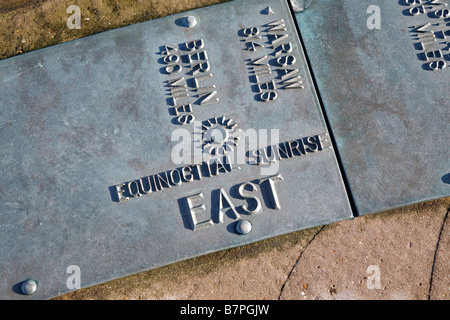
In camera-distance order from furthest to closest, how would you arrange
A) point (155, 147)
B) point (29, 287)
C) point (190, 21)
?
point (190, 21), point (155, 147), point (29, 287)

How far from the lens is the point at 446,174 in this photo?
9.33 feet

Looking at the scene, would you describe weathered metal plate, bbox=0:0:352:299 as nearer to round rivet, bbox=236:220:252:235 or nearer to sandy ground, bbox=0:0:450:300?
round rivet, bbox=236:220:252:235

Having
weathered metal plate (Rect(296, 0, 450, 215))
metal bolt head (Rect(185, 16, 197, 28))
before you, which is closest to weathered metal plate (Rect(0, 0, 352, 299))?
metal bolt head (Rect(185, 16, 197, 28))

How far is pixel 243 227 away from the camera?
9.03 feet

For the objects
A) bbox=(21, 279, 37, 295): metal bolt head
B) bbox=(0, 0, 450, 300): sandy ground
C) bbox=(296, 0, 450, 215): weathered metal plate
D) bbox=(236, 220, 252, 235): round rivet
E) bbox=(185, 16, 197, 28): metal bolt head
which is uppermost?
bbox=(185, 16, 197, 28): metal bolt head

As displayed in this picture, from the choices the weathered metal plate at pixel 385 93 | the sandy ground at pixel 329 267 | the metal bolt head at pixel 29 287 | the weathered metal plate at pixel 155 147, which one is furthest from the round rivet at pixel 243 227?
the metal bolt head at pixel 29 287

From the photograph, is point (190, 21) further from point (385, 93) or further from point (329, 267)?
point (329, 267)

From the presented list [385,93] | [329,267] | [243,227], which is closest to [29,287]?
[243,227]

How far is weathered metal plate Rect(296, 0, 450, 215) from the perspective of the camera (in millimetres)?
2846

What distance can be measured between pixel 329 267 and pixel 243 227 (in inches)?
31.8

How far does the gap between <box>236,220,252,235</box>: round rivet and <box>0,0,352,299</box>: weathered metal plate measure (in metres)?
0.04

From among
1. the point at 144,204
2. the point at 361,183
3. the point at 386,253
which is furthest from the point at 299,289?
the point at 144,204
